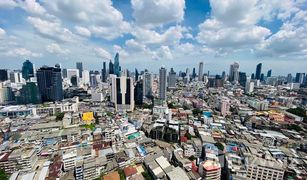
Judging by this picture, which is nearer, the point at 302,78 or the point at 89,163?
the point at 89,163

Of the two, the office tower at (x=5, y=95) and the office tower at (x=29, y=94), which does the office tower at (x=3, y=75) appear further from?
the office tower at (x=29, y=94)

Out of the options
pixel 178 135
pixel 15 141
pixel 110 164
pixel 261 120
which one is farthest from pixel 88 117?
pixel 261 120

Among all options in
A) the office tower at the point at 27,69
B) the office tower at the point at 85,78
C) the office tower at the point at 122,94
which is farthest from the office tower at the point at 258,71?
the office tower at the point at 27,69

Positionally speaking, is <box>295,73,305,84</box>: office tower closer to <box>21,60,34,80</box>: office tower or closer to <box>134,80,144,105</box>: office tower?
<box>134,80,144,105</box>: office tower

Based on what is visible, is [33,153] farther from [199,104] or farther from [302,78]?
[302,78]

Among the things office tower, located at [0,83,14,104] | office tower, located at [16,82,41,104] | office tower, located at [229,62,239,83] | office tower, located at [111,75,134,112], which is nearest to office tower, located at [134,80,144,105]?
office tower, located at [111,75,134,112]

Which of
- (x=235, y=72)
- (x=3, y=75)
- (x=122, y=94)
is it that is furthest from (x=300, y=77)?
(x=3, y=75)

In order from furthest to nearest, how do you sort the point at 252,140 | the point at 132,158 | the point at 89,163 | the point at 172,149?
the point at 252,140
the point at 172,149
the point at 132,158
the point at 89,163
